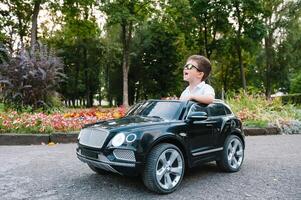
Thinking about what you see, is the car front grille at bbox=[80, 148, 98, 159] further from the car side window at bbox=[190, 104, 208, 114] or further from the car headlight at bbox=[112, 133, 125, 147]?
the car side window at bbox=[190, 104, 208, 114]

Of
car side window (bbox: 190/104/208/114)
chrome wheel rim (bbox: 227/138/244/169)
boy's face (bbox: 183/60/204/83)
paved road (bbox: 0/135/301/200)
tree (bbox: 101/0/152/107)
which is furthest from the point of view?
tree (bbox: 101/0/152/107)

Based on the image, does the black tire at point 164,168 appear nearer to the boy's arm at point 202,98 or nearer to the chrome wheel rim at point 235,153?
the boy's arm at point 202,98

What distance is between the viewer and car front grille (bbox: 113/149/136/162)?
428 centimetres

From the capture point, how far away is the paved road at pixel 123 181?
4.48 meters

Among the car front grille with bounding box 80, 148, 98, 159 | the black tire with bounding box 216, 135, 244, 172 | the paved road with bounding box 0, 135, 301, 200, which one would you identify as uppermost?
the car front grille with bounding box 80, 148, 98, 159

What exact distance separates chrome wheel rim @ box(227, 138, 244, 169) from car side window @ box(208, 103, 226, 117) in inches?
20.2

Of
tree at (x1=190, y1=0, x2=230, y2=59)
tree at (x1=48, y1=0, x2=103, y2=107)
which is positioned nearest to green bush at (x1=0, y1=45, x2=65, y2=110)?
tree at (x1=190, y1=0, x2=230, y2=59)

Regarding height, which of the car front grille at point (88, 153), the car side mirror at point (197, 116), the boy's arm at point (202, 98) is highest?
the boy's arm at point (202, 98)

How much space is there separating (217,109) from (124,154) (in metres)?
2.05

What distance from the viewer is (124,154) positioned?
4305 mm

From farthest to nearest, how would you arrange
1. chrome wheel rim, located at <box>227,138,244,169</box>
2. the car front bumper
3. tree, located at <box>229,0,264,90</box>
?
tree, located at <box>229,0,264,90</box>
chrome wheel rim, located at <box>227,138,244,169</box>
the car front bumper

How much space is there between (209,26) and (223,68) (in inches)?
481

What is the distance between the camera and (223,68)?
4025 cm

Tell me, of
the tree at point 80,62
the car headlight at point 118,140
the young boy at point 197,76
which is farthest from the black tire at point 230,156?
the tree at point 80,62
